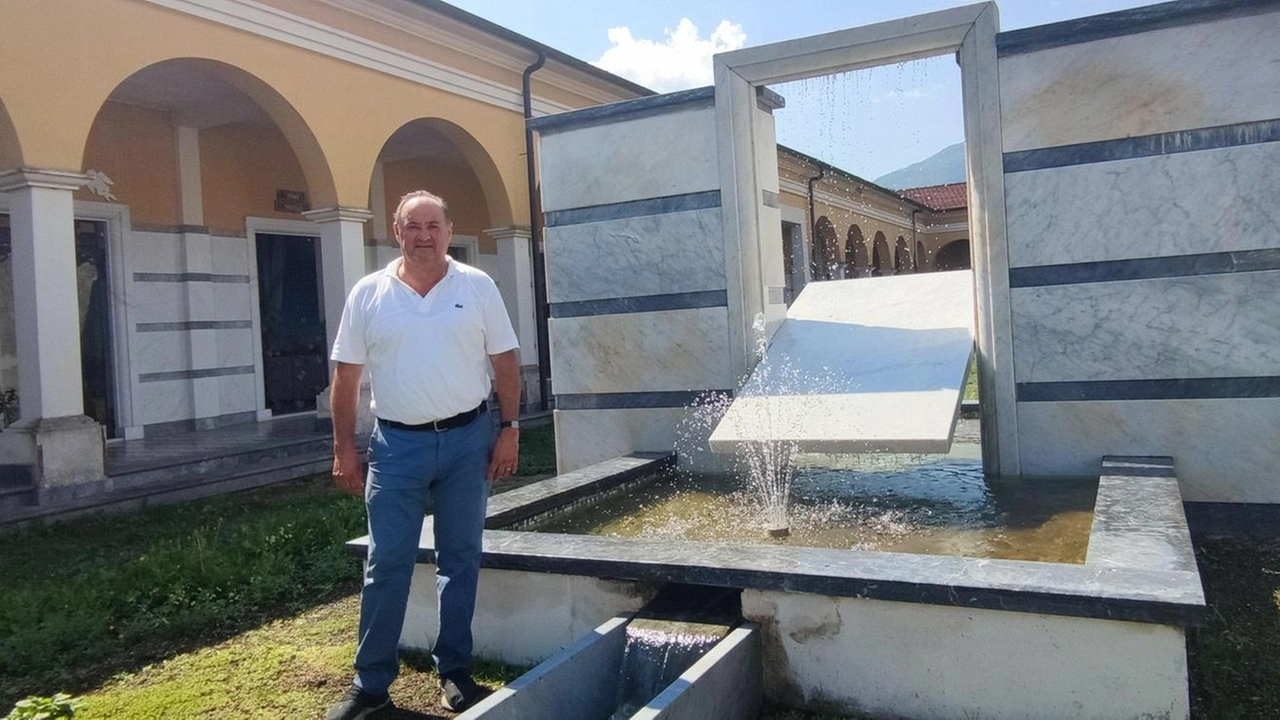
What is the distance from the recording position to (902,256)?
29.2 metres

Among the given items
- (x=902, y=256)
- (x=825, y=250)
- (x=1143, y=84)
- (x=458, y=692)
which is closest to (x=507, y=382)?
(x=458, y=692)

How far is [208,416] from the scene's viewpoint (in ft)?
36.0

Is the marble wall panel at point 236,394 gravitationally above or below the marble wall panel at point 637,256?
below

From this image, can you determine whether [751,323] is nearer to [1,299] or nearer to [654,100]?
[654,100]

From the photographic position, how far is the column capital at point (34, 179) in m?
6.93

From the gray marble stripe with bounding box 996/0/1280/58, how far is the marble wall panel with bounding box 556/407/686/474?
2882mm

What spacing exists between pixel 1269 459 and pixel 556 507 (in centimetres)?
352

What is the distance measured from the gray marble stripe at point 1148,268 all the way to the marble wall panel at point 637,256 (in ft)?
6.03

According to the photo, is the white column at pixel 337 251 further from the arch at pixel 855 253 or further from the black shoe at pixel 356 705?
the arch at pixel 855 253

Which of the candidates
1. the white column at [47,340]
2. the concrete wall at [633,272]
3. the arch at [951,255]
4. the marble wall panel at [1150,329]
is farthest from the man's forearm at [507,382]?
the arch at [951,255]

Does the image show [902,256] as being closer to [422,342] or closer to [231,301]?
[231,301]

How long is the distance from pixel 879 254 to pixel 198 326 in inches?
811

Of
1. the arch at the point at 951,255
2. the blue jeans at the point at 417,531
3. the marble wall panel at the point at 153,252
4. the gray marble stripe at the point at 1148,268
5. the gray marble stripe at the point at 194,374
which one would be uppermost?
the arch at the point at 951,255

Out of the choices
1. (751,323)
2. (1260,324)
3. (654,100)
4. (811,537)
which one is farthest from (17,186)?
(1260,324)
